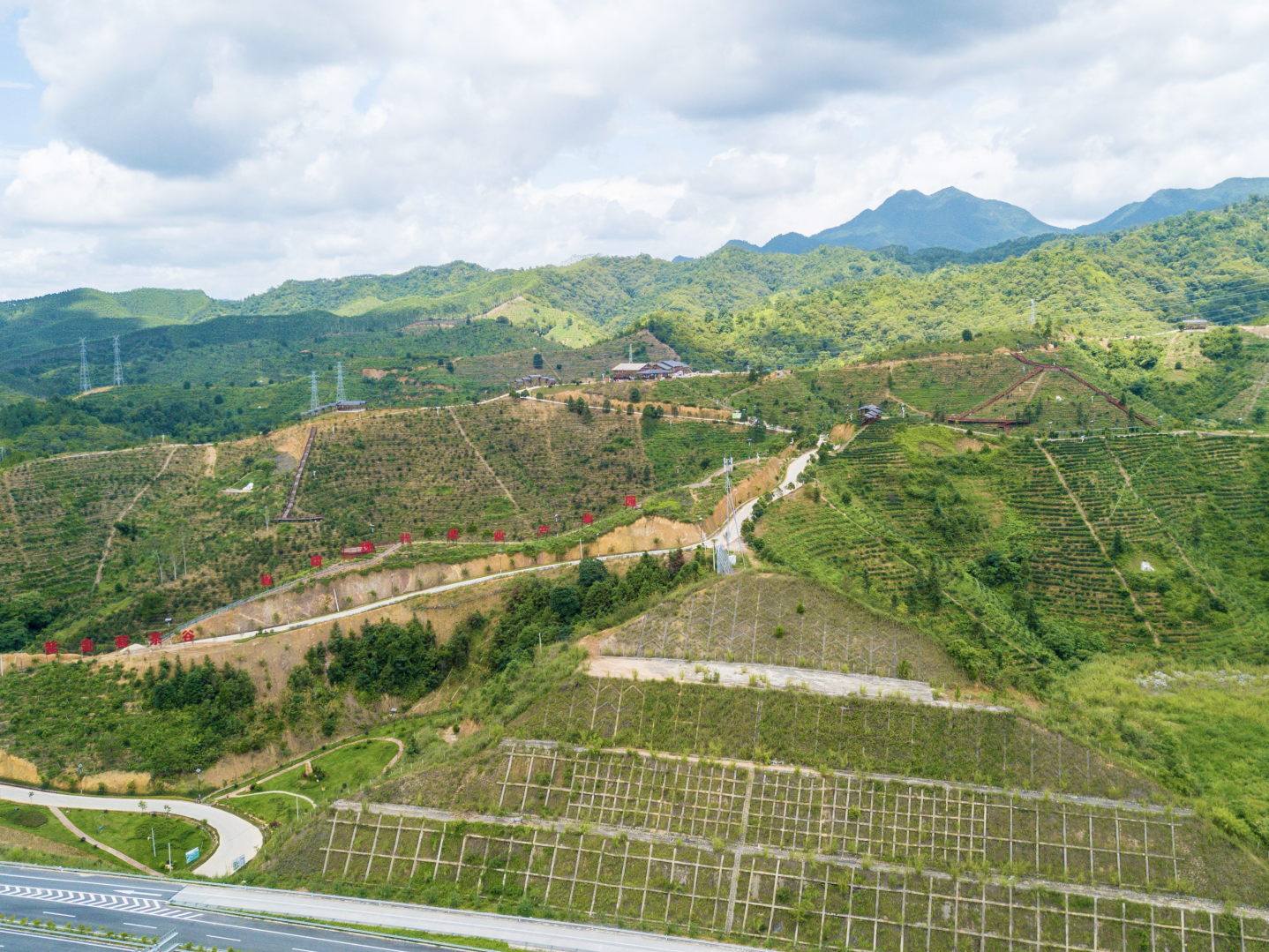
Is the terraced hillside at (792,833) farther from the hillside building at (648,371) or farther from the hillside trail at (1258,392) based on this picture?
the hillside building at (648,371)

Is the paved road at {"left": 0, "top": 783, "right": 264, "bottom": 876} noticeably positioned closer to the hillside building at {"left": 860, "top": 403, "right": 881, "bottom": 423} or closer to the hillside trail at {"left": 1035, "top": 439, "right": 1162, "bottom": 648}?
the hillside trail at {"left": 1035, "top": 439, "right": 1162, "bottom": 648}

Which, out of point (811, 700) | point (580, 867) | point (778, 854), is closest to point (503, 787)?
point (580, 867)

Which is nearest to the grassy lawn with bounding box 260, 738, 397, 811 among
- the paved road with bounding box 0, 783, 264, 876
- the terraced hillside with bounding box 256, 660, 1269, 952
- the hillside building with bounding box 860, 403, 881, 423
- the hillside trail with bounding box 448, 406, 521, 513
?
the paved road with bounding box 0, 783, 264, 876

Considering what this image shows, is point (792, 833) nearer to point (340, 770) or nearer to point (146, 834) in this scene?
point (340, 770)

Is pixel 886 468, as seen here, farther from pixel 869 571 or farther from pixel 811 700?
pixel 811 700

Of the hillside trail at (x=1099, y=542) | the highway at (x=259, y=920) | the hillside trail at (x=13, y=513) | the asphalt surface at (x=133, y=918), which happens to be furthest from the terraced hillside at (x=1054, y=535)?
the hillside trail at (x=13, y=513)

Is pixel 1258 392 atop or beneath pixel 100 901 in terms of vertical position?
atop

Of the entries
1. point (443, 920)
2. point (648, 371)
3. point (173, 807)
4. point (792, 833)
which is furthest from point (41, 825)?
point (648, 371)
